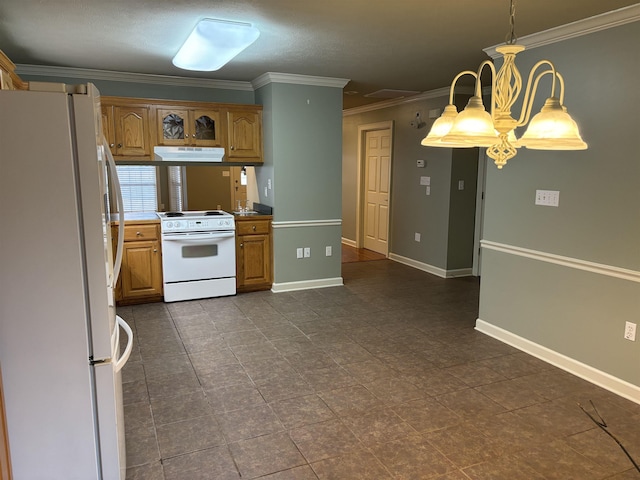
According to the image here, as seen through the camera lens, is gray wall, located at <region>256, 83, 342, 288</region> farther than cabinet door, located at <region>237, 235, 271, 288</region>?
No

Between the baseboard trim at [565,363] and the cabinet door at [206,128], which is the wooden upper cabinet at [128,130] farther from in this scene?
the baseboard trim at [565,363]

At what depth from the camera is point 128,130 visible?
4914mm

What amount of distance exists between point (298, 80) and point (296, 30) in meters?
1.77

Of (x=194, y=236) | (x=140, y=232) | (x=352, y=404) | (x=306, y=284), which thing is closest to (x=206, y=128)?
(x=194, y=236)

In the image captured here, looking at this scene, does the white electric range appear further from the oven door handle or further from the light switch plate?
the light switch plate

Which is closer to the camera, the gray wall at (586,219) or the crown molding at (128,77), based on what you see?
the gray wall at (586,219)

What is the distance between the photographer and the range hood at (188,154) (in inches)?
200

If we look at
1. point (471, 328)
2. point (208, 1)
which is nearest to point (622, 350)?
point (471, 328)

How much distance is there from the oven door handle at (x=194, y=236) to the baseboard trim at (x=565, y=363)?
275 cm

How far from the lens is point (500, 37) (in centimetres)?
353

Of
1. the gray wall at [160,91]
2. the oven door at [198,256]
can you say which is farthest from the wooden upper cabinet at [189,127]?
the oven door at [198,256]

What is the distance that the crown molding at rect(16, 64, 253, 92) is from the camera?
4.68 meters

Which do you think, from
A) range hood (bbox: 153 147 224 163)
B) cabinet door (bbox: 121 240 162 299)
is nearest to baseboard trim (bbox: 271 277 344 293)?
cabinet door (bbox: 121 240 162 299)

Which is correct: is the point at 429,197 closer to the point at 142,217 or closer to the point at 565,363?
the point at 565,363
